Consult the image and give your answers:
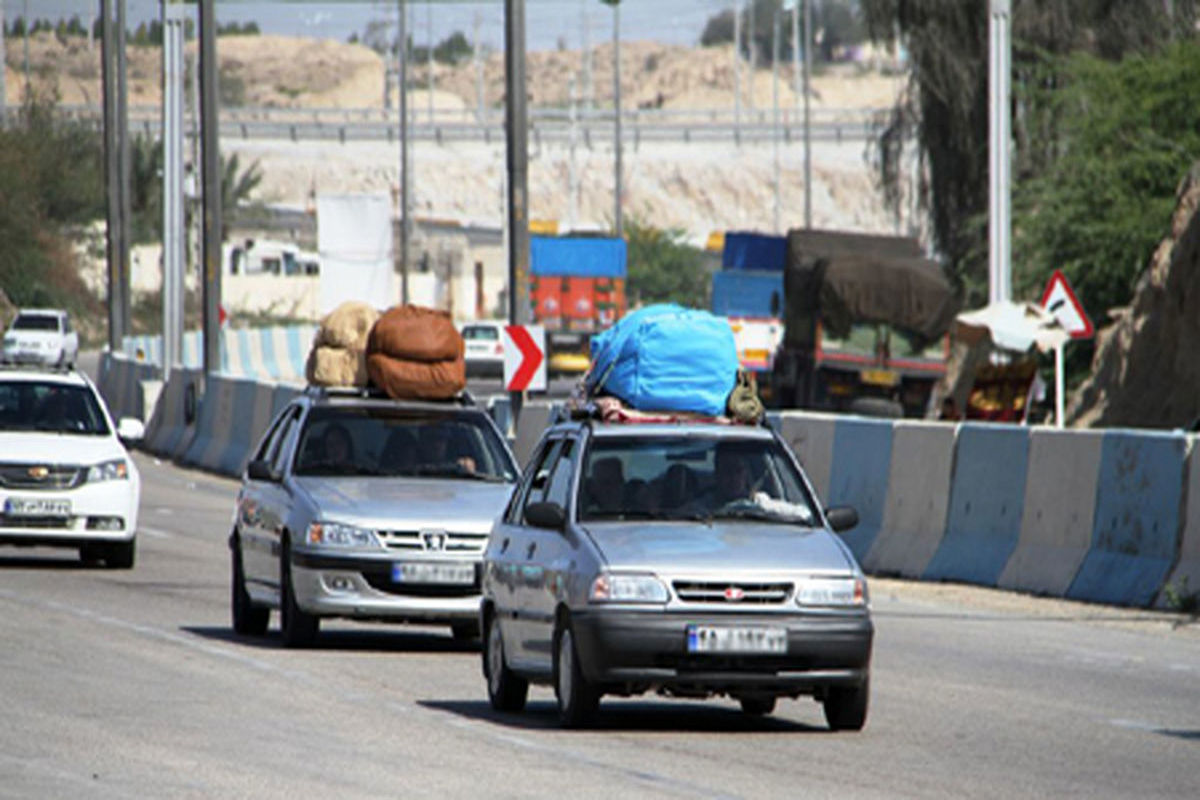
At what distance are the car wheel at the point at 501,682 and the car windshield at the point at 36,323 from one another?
6243 centimetres

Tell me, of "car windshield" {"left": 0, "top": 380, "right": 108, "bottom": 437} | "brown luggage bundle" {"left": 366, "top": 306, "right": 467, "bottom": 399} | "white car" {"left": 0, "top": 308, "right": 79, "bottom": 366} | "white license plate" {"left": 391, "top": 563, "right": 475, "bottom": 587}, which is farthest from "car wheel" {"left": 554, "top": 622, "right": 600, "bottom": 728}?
"white car" {"left": 0, "top": 308, "right": 79, "bottom": 366}

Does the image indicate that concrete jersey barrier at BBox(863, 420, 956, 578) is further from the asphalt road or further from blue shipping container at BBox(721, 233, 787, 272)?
blue shipping container at BBox(721, 233, 787, 272)

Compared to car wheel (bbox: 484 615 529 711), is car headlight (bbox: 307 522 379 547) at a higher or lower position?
higher

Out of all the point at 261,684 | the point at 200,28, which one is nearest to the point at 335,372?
the point at 261,684

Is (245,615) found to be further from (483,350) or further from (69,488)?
(483,350)

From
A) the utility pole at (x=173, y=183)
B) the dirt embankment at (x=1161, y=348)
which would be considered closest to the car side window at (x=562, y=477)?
the dirt embankment at (x=1161, y=348)

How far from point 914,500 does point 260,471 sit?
7346mm

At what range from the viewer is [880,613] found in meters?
19.8

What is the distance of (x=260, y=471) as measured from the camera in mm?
16812

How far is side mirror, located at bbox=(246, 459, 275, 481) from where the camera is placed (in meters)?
16.7

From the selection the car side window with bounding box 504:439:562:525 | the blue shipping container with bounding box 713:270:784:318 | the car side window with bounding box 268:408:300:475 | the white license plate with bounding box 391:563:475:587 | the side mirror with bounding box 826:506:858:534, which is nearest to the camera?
the side mirror with bounding box 826:506:858:534

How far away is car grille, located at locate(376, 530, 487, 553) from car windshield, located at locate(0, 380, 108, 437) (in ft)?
24.7

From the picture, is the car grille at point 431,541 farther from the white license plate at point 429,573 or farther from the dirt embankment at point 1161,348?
the dirt embankment at point 1161,348

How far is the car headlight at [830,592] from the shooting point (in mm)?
11539
